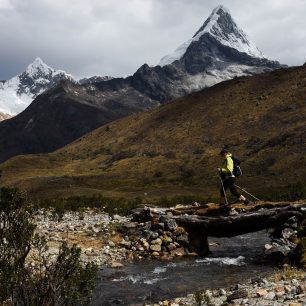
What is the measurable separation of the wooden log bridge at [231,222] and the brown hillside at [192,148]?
45.1 metres

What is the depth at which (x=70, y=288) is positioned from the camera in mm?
13680

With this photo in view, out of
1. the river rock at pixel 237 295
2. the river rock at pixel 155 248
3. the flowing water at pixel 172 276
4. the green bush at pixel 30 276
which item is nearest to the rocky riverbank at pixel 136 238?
the river rock at pixel 155 248

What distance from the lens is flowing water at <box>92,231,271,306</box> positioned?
2164 cm

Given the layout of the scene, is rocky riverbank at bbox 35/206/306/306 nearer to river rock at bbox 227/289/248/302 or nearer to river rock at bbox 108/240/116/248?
river rock at bbox 108/240/116/248

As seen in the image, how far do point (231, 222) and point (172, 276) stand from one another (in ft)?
22.5

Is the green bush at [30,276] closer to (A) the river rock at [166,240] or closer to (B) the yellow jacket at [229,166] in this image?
(B) the yellow jacket at [229,166]

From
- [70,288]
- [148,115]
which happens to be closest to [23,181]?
[148,115]

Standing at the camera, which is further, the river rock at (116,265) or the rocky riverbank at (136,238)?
the rocky riverbank at (136,238)

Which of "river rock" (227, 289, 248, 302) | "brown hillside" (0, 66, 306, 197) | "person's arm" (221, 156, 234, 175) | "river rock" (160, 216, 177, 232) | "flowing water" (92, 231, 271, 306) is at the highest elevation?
"brown hillside" (0, 66, 306, 197)

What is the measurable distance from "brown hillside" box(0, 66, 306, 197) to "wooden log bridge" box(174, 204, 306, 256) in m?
45.1

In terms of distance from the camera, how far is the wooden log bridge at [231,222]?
30.2 meters

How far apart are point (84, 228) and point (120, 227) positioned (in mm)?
3019

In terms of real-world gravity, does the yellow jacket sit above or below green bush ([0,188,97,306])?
above

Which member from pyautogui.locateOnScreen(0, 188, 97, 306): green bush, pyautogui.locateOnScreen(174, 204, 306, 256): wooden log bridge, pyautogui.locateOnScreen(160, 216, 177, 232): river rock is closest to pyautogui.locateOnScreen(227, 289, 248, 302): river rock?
pyautogui.locateOnScreen(0, 188, 97, 306): green bush
